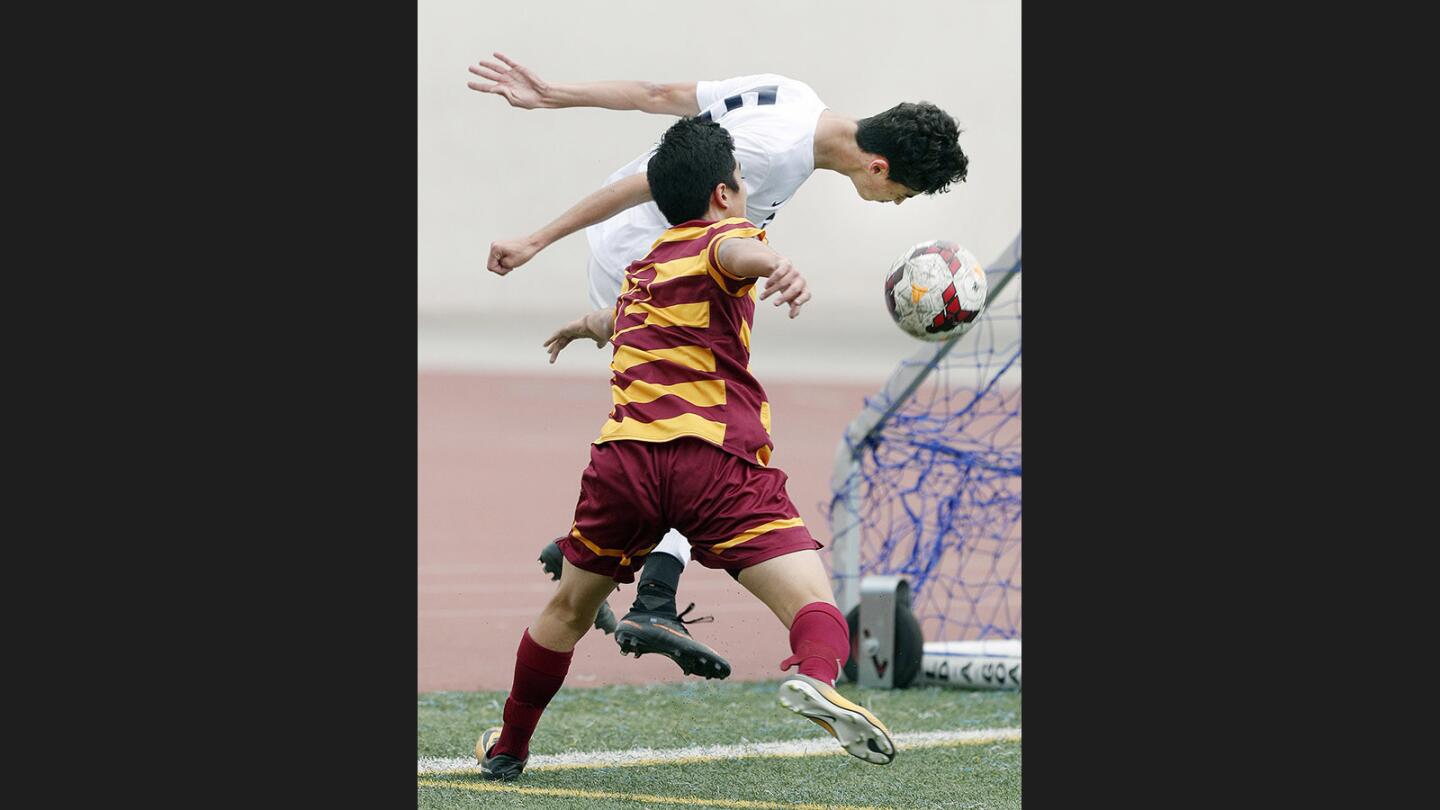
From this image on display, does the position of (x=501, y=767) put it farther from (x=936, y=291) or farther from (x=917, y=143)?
(x=917, y=143)

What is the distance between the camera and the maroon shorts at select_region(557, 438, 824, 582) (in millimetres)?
3621

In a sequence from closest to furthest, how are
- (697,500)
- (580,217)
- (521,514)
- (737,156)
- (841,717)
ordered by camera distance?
(841,717) < (697,500) < (580,217) < (737,156) < (521,514)

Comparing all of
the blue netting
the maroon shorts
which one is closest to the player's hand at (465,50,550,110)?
the maroon shorts

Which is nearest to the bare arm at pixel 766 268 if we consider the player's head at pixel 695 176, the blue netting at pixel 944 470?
the player's head at pixel 695 176

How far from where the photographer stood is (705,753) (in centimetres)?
470

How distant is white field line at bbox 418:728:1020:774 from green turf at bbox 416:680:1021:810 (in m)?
0.08

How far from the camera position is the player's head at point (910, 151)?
15.0 feet

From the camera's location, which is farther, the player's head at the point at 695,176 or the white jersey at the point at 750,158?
the white jersey at the point at 750,158

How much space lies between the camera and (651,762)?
14.8ft

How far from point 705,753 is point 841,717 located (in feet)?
5.09

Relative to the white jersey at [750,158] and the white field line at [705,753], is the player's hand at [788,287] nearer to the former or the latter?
the white jersey at [750,158]

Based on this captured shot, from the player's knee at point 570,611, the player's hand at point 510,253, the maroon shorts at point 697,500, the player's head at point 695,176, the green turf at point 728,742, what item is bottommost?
the green turf at point 728,742

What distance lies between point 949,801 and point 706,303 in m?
1.53

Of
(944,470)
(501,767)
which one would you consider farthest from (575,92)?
(944,470)
